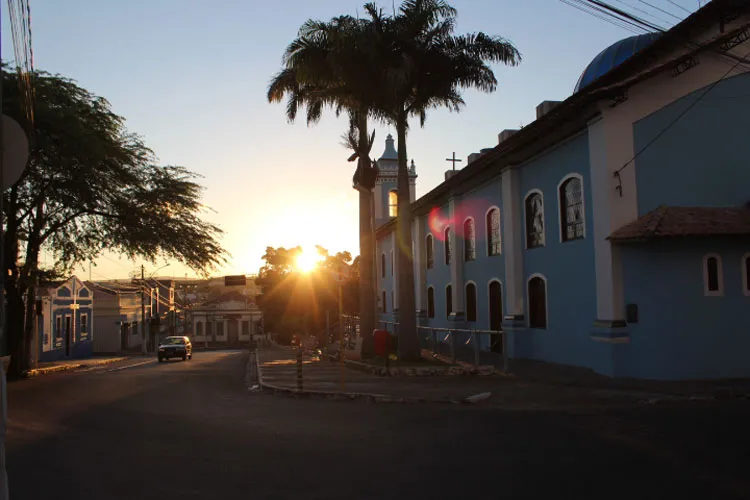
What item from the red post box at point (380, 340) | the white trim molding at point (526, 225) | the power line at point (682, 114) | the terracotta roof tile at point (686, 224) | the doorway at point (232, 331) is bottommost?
the doorway at point (232, 331)

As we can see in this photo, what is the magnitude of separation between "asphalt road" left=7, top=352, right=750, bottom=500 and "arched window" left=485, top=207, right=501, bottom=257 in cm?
1238

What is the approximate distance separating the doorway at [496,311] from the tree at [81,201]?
1031 centimetres

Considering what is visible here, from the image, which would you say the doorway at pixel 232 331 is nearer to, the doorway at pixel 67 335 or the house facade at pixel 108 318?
the house facade at pixel 108 318

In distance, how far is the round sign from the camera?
17.0 feet

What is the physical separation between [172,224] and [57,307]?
2321 cm

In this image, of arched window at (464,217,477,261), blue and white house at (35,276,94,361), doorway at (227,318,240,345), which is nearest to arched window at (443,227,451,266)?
arched window at (464,217,477,261)

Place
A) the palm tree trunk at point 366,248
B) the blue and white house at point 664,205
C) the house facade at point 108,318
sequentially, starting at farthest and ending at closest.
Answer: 1. the house facade at point 108,318
2. the palm tree trunk at point 366,248
3. the blue and white house at point 664,205

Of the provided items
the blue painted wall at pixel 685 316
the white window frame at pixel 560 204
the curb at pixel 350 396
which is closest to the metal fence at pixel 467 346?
the white window frame at pixel 560 204

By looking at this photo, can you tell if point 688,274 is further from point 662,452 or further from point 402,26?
point 402,26

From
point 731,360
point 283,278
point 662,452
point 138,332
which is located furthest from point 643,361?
point 138,332

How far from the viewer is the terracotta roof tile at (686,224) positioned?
14.6 meters

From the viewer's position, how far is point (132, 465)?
298 inches

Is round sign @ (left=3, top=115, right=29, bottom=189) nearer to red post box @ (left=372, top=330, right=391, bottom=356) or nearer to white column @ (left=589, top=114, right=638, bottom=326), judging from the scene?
white column @ (left=589, top=114, right=638, bottom=326)

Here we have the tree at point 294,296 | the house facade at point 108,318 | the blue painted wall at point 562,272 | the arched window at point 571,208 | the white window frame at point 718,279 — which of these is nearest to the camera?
the white window frame at point 718,279
